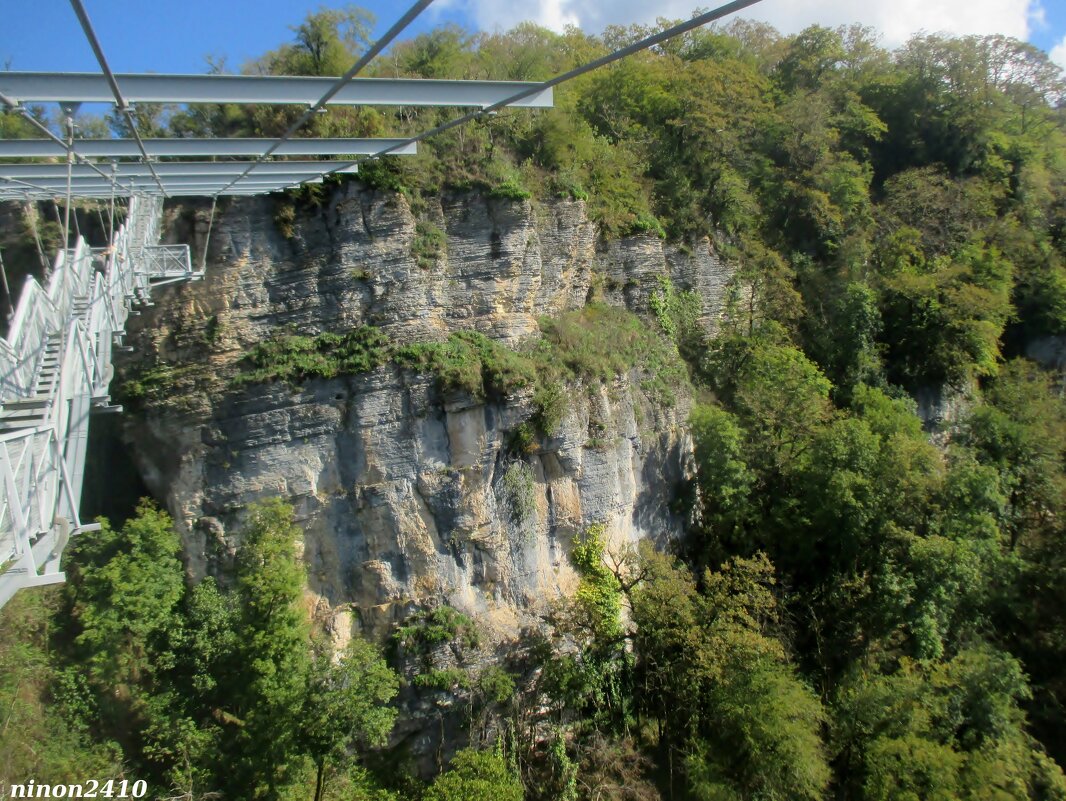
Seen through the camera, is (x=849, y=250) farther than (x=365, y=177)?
Yes

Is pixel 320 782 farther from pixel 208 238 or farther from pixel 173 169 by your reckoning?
pixel 173 169

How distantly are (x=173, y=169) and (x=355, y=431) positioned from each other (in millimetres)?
5634

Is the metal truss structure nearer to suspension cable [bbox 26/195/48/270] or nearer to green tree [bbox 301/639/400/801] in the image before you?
suspension cable [bbox 26/195/48/270]

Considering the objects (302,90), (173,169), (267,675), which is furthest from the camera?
(267,675)

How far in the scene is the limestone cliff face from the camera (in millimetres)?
13391

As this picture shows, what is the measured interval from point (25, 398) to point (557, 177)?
12.5 metres

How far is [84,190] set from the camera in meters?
10.6

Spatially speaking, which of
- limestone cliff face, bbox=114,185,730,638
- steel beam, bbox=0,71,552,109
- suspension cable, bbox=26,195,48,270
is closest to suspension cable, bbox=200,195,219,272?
limestone cliff face, bbox=114,185,730,638

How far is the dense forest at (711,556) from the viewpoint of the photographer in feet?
40.2

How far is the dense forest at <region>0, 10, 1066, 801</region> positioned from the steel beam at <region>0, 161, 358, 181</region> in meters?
1.40

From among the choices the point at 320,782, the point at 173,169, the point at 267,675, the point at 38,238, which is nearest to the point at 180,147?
the point at 173,169

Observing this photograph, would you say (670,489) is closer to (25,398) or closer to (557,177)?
(557,177)

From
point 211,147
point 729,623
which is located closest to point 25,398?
point 211,147

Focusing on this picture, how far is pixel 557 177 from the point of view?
16.5 metres
